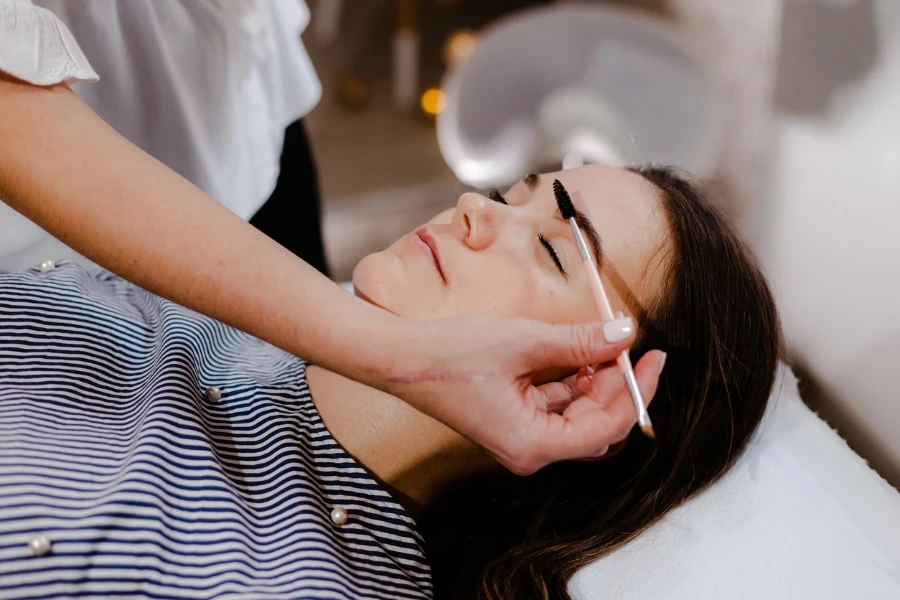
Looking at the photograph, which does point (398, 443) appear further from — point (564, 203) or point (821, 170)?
point (821, 170)

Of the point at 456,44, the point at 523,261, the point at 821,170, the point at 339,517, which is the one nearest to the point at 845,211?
the point at 821,170

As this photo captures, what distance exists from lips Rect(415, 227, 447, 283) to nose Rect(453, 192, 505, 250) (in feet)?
0.12

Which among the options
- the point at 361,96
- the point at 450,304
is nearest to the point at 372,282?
the point at 450,304

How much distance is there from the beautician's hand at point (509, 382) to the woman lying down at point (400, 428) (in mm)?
140

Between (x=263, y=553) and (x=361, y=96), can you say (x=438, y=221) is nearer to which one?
(x=263, y=553)

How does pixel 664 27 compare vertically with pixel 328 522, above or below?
above

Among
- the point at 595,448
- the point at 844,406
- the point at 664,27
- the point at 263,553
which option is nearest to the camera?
the point at 595,448

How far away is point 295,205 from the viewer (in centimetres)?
128

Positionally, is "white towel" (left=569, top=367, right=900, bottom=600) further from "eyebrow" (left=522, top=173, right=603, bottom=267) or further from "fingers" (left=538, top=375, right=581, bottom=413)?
"eyebrow" (left=522, top=173, right=603, bottom=267)

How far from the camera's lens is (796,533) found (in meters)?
0.82

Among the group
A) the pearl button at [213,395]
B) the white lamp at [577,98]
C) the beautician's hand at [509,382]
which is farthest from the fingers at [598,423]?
the white lamp at [577,98]

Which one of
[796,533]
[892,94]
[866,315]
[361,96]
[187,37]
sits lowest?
[361,96]

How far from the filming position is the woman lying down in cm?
72

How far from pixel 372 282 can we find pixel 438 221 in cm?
16
